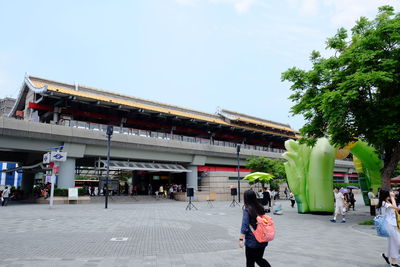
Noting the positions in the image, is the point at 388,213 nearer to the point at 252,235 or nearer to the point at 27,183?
the point at 252,235

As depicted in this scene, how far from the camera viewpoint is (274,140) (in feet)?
178

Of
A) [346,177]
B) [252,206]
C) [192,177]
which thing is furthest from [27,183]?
[346,177]

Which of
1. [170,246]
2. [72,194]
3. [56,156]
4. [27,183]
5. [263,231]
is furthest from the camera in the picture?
[27,183]

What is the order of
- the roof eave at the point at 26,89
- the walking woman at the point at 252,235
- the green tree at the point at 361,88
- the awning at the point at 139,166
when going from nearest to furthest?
the walking woman at the point at 252,235, the green tree at the point at 361,88, the roof eave at the point at 26,89, the awning at the point at 139,166

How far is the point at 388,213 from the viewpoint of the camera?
680cm

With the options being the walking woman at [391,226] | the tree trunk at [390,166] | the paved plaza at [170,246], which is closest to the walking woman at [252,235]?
the paved plaza at [170,246]

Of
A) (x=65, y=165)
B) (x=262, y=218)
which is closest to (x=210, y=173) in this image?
(x=65, y=165)

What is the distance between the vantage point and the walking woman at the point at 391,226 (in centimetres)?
640

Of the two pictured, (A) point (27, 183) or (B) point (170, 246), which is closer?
(B) point (170, 246)

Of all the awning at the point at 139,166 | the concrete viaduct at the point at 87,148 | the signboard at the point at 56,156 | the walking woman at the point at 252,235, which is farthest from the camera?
the awning at the point at 139,166

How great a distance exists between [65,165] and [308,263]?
86.7ft

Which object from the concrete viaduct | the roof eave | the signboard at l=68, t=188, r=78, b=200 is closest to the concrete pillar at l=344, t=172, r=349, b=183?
the concrete viaduct

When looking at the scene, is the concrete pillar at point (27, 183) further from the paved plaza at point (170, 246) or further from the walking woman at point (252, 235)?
the walking woman at point (252, 235)

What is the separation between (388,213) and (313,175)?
11657 millimetres
